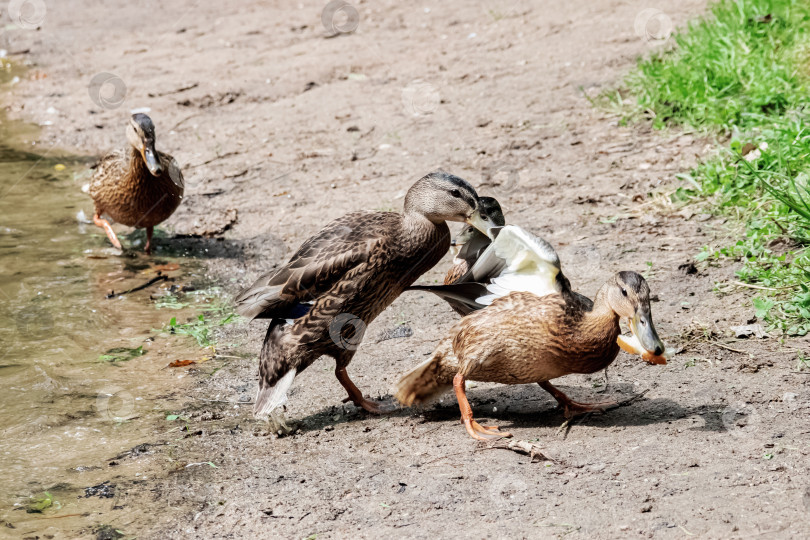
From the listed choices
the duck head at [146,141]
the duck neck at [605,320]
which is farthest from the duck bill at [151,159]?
the duck neck at [605,320]

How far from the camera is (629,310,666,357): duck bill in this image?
3.63m

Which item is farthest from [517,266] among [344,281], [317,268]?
[317,268]

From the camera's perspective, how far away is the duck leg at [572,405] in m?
4.24

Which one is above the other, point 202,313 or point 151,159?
point 151,159

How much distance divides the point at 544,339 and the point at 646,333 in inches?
17.6

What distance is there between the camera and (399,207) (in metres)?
6.91

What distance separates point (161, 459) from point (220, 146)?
16.5 ft

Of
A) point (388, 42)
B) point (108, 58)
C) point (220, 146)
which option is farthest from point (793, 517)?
point (108, 58)

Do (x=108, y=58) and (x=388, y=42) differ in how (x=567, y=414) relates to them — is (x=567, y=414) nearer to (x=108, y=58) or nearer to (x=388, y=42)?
(x=388, y=42)

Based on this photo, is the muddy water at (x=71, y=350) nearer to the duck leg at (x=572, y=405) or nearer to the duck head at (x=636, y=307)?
the duck leg at (x=572, y=405)

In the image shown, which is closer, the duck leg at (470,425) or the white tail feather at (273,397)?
the duck leg at (470,425)

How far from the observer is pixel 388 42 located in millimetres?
10742

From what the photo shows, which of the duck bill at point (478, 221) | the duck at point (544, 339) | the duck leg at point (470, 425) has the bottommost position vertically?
the duck leg at point (470, 425)

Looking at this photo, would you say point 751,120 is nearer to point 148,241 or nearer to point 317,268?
point 317,268
